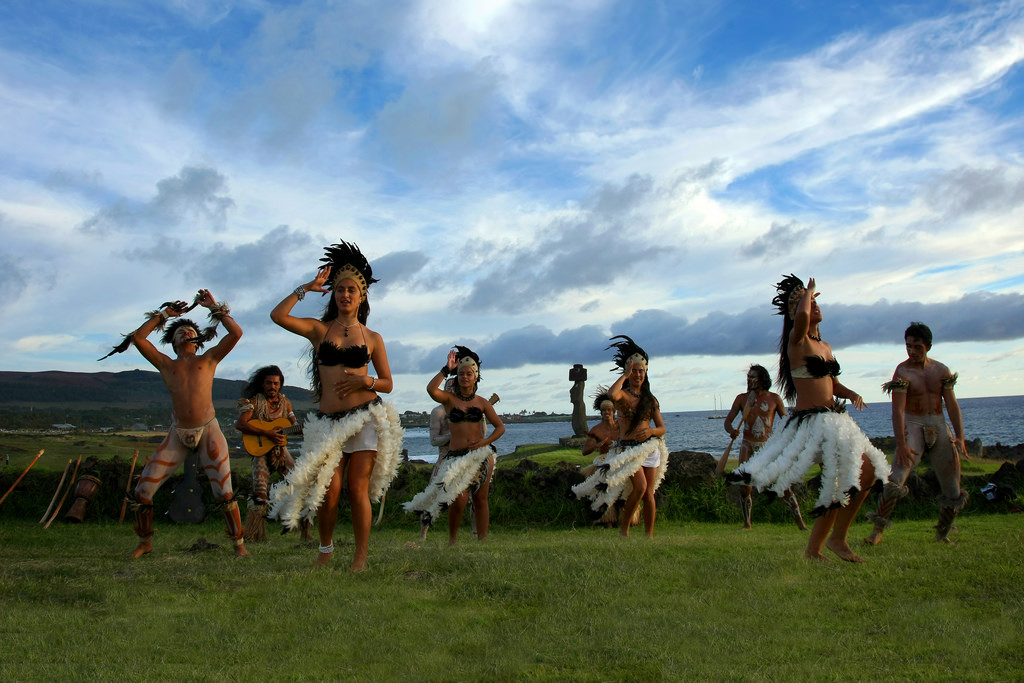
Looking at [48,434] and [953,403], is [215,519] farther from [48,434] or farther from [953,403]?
[953,403]

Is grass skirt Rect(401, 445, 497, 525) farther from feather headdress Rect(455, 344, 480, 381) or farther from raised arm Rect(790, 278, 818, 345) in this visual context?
raised arm Rect(790, 278, 818, 345)

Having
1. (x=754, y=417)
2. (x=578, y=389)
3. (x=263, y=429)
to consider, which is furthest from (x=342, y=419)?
(x=578, y=389)

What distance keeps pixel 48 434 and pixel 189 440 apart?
9571 mm

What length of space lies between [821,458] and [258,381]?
23.0ft

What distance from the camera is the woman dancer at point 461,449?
344 inches

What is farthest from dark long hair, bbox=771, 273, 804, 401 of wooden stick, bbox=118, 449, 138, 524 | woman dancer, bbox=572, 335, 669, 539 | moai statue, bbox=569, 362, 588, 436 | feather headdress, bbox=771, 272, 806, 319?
moai statue, bbox=569, 362, 588, 436

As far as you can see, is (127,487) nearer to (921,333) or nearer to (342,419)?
(342,419)

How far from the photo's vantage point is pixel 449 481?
8.66 m

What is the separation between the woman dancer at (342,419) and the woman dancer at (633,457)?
3255mm

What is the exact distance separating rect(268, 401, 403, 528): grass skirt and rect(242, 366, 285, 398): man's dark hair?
3463 mm

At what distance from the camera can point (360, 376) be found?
22.7 feet

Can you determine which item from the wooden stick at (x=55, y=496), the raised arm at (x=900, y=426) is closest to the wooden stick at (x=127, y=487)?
the wooden stick at (x=55, y=496)

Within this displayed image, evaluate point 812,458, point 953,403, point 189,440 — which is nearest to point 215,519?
point 189,440

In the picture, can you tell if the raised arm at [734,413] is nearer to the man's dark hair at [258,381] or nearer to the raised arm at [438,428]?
the raised arm at [438,428]
